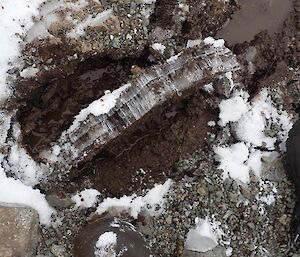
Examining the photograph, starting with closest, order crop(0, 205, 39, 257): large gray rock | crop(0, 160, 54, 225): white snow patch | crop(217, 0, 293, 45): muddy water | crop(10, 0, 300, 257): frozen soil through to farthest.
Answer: crop(0, 205, 39, 257): large gray rock < crop(0, 160, 54, 225): white snow patch < crop(10, 0, 300, 257): frozen soil < crop(217, 0, 293, 45): muddy water

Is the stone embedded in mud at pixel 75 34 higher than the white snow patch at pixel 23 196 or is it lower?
higher

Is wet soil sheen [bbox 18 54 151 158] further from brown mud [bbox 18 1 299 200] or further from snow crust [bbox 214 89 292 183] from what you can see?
snow crust [bbox 214 89 292 183]

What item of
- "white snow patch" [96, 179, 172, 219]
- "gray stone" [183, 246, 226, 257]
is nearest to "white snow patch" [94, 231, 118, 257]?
"white snow patch" [96, 179, 172, 219]

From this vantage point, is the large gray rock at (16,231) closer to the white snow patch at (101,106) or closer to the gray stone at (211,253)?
the white snow patch at (101,106)

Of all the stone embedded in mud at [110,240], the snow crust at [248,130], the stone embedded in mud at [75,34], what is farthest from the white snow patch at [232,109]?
the stone embedded in mud at [110,240]

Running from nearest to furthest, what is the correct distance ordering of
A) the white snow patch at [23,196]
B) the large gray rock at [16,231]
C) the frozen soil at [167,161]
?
the large gray rock at [16,231] → the white snow patch at [23,196] → the frozen soil at [167,161]

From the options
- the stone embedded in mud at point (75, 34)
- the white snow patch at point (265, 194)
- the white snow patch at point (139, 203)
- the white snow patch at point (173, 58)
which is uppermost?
the stone embedded in mud at point (75, 34)
